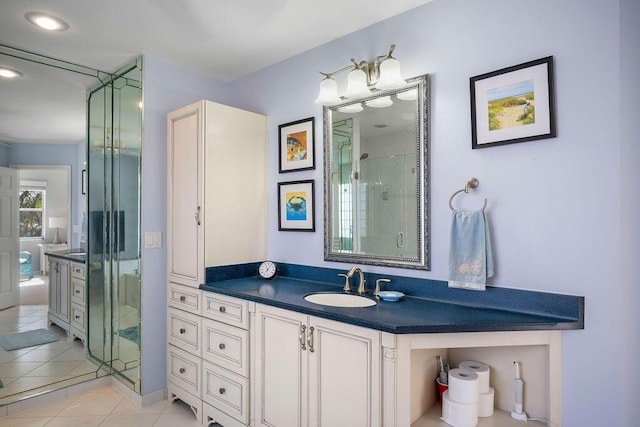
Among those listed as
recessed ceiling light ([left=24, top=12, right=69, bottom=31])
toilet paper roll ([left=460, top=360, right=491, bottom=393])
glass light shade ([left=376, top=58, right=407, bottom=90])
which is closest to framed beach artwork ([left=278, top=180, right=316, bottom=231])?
glass light shade ([left=376, top=58, right=407, bottom=90])

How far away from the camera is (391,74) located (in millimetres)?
1953

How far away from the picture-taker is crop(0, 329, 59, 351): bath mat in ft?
8.50

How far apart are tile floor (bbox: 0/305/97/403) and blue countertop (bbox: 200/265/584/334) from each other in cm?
161

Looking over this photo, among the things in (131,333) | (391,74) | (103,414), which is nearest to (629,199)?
(391,74)

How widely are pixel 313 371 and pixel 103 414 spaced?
5.45ft

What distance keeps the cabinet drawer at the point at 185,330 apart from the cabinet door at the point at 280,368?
0.55 metres

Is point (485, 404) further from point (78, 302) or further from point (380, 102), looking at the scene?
point (78, 302)

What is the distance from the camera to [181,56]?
2650mm

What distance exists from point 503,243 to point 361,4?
1451 millimetres

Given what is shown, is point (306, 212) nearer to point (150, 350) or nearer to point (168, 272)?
point (168, 272)

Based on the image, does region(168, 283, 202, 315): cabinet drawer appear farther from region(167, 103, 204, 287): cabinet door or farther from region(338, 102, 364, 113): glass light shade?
region(338, 102, 364, 113): glass light shade

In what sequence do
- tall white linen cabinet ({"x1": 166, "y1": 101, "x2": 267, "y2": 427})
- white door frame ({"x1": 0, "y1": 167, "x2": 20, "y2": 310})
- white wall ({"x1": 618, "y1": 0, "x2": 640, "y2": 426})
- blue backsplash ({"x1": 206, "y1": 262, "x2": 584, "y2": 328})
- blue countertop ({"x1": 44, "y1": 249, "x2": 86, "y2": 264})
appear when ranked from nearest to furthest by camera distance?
1. white wall ({"x1": 618, "y1": 0, "x2": 640, "y2": 426})
2. blue backsplash ({"x1": 206, "y1": 262, "x2": 584, "y2": 328})
3. tall white linen cabinet ({"x1": 166, "y1": 101, "x2": 267, "y2": 427})
4. white door frame ({"x1": 0, "y1": 167, "x2": 20, "y2": 310})
5. blue countertop ({"x1": 44, "y1": 249, "x2": 86, "y2": 264})

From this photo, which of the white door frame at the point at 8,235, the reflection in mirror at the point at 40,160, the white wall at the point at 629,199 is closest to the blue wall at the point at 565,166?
the white wall at the point at 629,199

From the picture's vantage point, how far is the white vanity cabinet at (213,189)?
243cm
